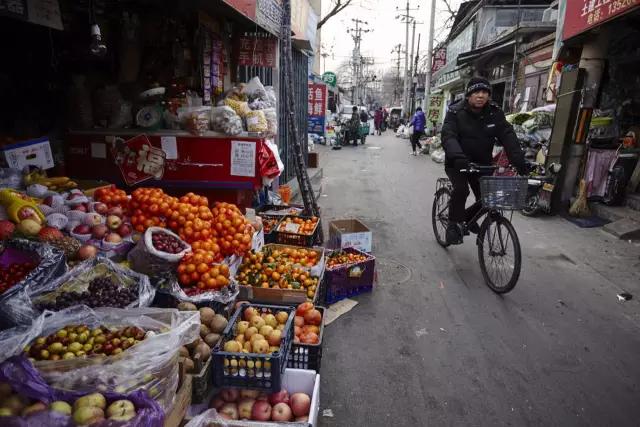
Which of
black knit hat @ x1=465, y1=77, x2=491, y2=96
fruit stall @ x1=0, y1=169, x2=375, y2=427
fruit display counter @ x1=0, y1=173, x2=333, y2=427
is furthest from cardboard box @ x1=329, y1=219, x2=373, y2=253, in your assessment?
black knit hat @ x1=465, y1=77, x2=491, y2=96

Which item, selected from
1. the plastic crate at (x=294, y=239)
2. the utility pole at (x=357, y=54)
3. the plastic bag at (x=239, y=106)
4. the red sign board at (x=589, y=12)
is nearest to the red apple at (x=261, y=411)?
the plastic crate at (x=294, y=239)

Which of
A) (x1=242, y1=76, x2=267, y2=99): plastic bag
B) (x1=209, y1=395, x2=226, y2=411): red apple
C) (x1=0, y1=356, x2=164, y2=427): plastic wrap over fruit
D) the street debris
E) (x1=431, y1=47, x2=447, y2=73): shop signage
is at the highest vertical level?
(x1=431, y1=47, x2=447, y2=73): shop signage

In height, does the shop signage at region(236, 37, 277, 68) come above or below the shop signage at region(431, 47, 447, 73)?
below

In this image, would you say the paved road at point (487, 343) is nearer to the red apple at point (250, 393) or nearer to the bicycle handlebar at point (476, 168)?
the red apple at point (250, 393)

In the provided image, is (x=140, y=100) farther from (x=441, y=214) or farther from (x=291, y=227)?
(x=441, y=214)

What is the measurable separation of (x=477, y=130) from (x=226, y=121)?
10.1ft

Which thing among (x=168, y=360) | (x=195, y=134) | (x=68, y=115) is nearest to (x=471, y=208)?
(x=195, y=134)

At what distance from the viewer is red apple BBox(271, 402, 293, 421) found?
8.04 ft

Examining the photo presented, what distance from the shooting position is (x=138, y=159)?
5.27 m

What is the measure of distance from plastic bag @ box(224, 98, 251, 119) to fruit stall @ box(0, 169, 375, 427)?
1.71 meters

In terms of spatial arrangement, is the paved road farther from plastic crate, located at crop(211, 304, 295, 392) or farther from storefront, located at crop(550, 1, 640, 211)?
storefront, located at crop(550, 1, 640, 211)

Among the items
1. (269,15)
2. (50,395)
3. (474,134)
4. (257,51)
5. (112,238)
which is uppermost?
(269,15)

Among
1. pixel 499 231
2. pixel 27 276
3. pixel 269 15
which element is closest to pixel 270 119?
pixel 269 15

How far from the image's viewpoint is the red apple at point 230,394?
2.58 meters
